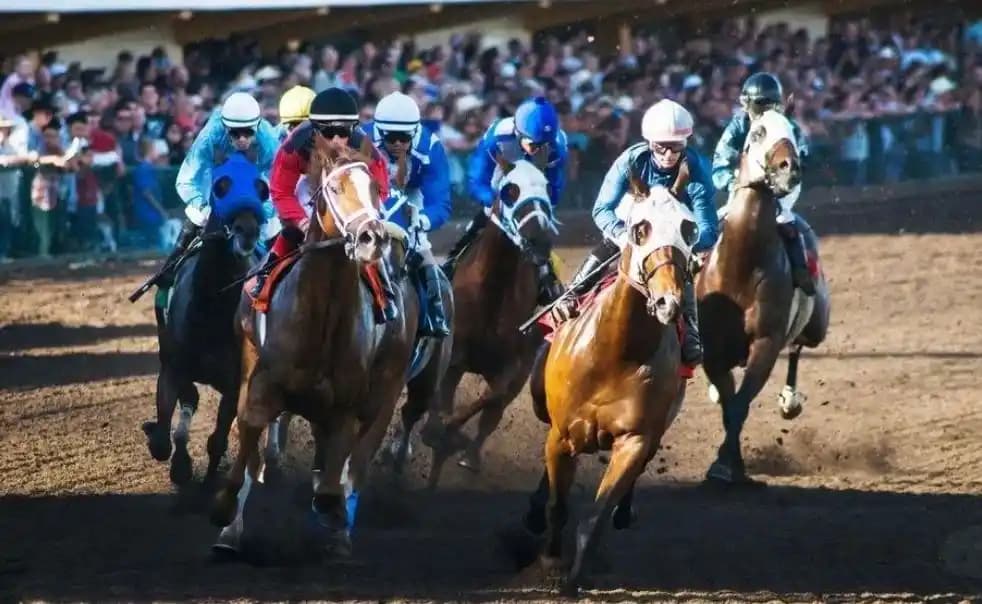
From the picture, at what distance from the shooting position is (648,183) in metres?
8.96

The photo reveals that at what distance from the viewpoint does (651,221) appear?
7.47 m

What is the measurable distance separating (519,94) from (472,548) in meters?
14.1

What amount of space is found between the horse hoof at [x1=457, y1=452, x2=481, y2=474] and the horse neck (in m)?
3.13

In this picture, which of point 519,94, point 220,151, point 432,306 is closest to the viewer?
point 432,306

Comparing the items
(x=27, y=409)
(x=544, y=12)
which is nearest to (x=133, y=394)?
(x=27, y=409)

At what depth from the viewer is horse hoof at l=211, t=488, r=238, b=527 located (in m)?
8.29

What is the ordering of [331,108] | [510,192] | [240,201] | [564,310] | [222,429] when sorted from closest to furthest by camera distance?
[331,108] → [564,310] → [240,201] → [222,429] → [510,192]

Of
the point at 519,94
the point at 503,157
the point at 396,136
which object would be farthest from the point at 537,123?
the point at 519,94

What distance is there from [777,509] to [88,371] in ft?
20.1

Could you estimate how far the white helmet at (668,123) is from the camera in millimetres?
8695

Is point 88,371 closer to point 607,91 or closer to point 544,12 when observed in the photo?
point 607,91

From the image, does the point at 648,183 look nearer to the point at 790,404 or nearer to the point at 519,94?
the point at 790,404

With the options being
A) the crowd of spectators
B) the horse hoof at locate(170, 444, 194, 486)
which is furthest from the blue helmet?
the horse hoof at locate(170, 444, 194, 486)

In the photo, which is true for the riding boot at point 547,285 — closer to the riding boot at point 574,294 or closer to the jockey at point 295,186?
the riding boot at point 574,294
